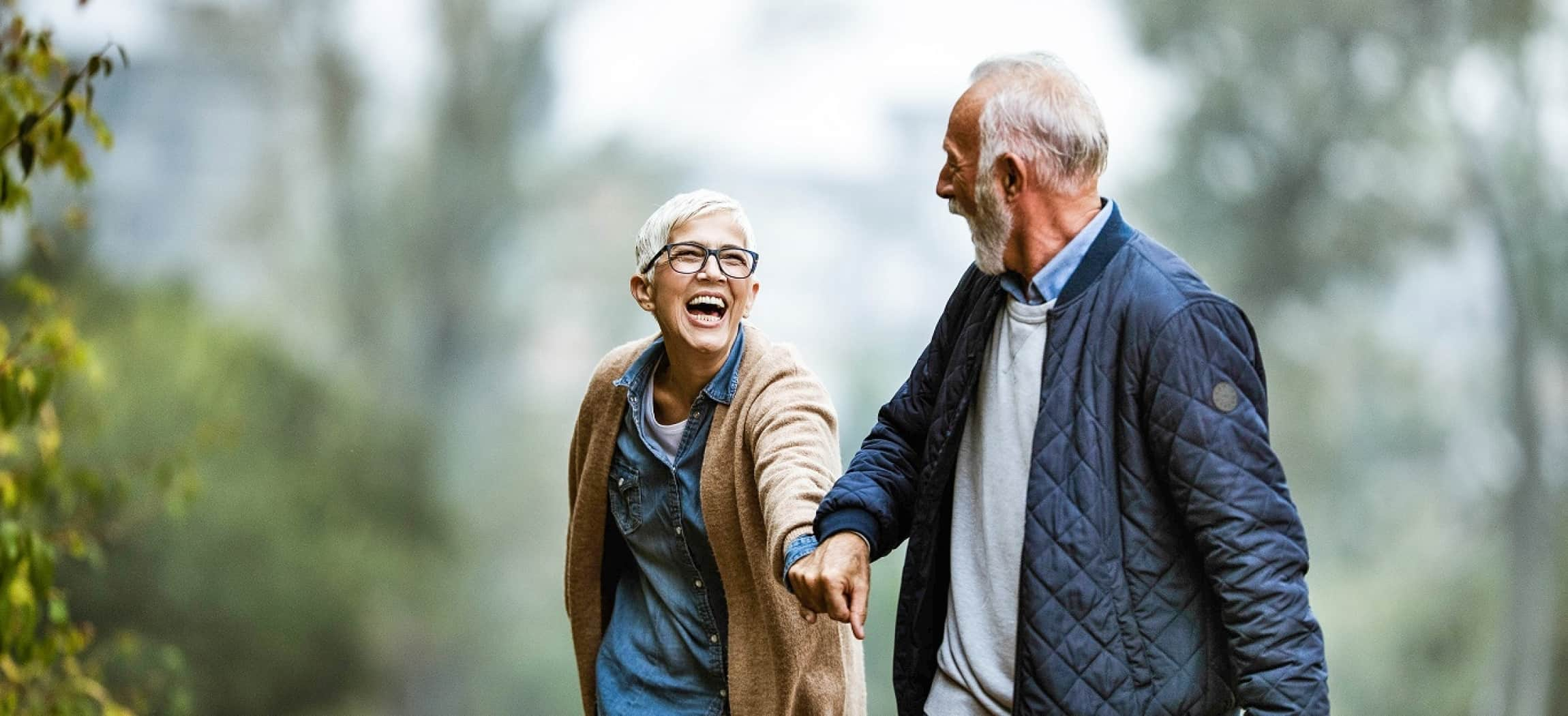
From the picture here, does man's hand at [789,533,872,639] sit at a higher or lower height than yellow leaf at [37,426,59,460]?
lower

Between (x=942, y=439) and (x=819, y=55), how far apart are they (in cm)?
837

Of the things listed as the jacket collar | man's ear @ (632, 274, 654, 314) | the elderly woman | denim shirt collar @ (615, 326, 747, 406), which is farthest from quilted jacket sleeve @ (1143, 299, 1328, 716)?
man's ear @ (632, 274, 654, 314)

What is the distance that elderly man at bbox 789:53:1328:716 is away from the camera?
180 cm

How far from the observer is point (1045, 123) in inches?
78.1

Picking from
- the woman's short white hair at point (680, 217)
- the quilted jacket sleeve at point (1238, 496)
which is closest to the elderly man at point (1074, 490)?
the quilted jacket sleeve at point (1238, 496)

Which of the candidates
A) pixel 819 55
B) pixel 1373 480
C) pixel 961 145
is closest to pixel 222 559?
pixel 819 55

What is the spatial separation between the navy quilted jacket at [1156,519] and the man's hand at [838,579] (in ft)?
0.62

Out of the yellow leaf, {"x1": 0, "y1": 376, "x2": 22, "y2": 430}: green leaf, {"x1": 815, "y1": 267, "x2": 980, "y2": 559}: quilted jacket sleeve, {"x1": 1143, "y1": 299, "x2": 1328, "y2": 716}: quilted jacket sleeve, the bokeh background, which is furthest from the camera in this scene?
the bokeh background

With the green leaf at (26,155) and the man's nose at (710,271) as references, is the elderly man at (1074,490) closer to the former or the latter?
the man's nose at (710,271)

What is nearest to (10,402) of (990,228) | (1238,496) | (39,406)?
(39,406)

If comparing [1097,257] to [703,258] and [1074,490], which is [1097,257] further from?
[703,258]

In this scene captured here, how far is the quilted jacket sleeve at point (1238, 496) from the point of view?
1752 mm

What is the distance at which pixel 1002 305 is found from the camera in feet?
6.89

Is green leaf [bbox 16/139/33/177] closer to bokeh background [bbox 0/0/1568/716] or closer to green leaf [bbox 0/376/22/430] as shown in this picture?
green leaf [bbox 0/376/22/430]
